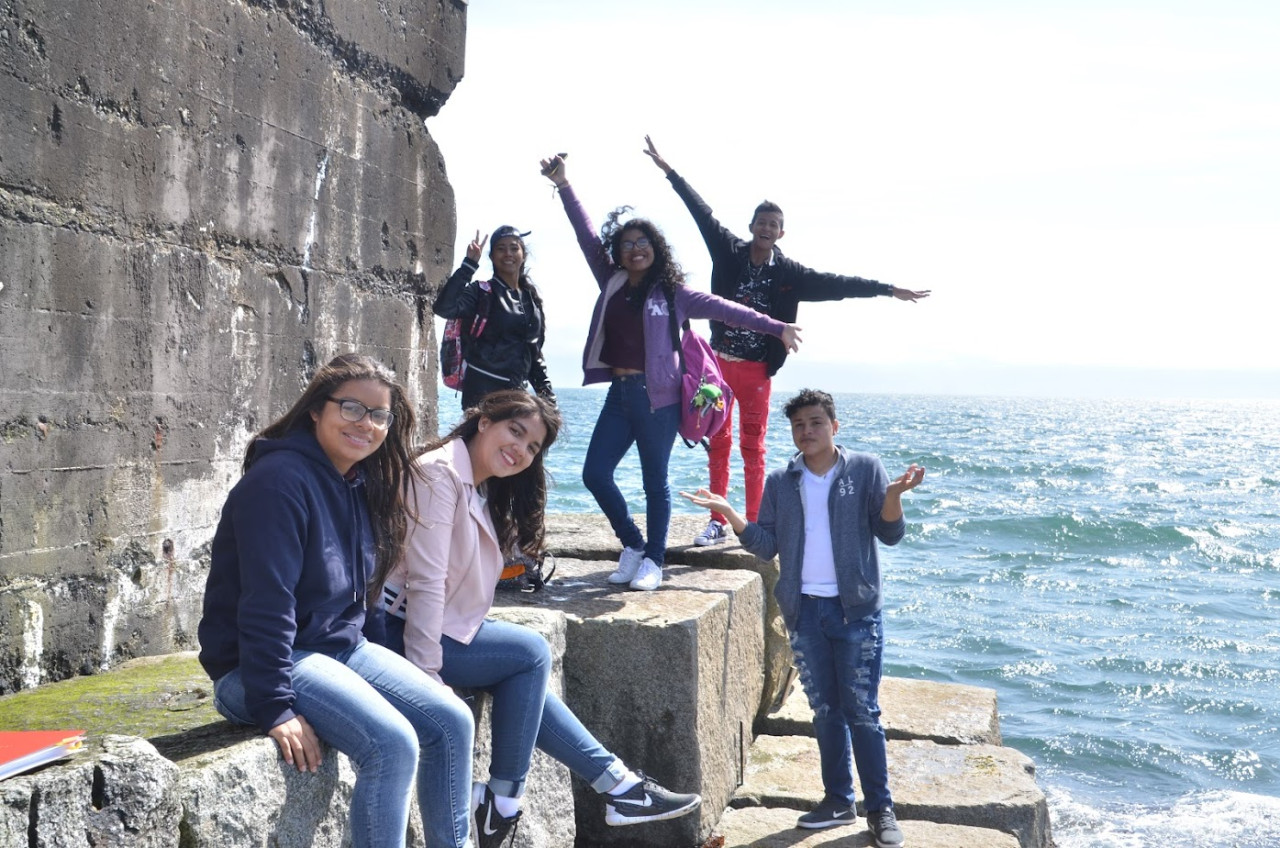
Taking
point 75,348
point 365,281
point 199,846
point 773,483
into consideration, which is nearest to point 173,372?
point 75,348

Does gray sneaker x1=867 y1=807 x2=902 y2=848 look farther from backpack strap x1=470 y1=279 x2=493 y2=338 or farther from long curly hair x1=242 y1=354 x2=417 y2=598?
backpack strap x1=470 y1=279 x2=493 y2=338

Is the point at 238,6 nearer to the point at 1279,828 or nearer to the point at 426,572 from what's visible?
the point at 426,572

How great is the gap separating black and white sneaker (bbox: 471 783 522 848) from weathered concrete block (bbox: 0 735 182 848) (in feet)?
3.98

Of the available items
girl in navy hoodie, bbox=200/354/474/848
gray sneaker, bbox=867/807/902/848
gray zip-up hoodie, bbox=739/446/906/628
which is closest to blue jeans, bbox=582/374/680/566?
gray zip-up hoodie, bbox=739/446/906/628

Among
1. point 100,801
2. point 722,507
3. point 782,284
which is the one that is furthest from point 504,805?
point 782,284

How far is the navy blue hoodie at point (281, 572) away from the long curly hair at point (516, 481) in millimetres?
672

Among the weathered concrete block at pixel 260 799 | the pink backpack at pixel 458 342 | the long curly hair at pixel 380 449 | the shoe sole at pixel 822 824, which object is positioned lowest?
A: the shoe sole at pixel 822 824

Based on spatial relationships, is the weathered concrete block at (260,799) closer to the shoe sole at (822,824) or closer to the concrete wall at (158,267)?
the concrete wall at (158,267)

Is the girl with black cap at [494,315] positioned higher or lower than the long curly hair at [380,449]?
higher

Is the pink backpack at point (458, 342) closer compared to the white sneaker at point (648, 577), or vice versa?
the white sneaker at point (648, 577)

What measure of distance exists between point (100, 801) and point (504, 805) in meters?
1.46

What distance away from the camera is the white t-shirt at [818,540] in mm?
4891

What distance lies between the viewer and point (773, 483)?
16.7ft

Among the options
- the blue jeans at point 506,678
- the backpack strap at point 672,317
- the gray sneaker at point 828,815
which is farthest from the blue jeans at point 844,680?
the blue jeans at point 506,678
